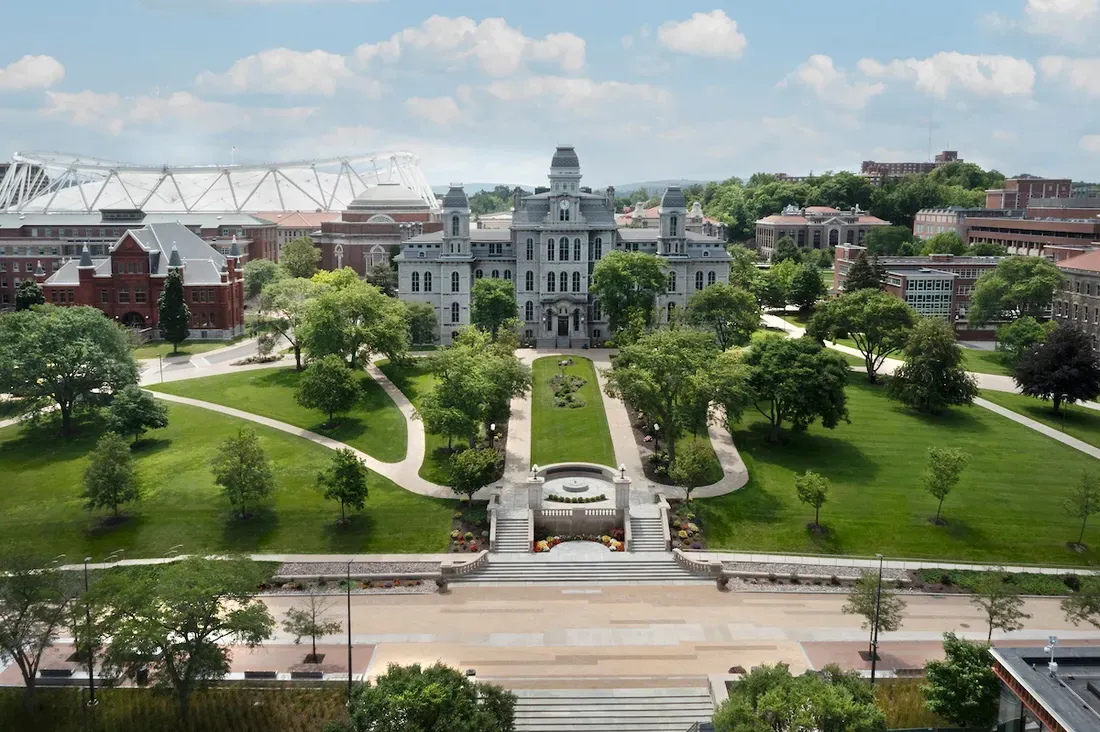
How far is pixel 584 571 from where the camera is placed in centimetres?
4456

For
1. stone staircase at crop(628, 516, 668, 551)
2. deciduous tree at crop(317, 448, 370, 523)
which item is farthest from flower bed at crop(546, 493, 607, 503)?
deciduous tree at crop(317, 448, 370, 523)

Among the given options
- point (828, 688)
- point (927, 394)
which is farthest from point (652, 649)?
point (927, 394)

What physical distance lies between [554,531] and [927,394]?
1235 inches

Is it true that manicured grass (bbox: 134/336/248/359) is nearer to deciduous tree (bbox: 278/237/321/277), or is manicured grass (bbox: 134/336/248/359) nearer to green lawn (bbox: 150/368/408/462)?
green lawn (bbox: 150/368/408/462)

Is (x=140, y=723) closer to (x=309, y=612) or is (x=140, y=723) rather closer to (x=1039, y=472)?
(x=309, y=612)

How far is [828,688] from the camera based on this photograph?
2633 centimetres

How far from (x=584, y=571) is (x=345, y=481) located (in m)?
12.9

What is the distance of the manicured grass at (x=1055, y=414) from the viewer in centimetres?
6280

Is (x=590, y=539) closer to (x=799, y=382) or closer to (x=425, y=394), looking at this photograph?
(x=425, y=394)

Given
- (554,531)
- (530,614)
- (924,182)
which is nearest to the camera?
(530,614)

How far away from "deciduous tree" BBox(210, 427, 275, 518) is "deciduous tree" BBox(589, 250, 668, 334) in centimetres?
4115

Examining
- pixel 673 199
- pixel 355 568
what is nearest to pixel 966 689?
pixel 355 568

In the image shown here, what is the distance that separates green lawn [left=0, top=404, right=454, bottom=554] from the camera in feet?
153

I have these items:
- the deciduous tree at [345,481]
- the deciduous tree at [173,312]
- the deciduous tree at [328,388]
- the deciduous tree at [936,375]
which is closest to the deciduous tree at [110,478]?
the deciduous tree at [345,481]
